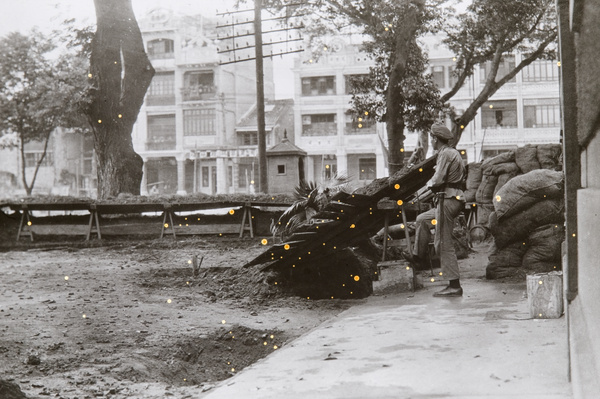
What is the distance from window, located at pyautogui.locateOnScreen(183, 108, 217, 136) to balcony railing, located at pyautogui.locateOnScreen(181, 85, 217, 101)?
835 mm

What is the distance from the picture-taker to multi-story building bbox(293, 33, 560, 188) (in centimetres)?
3997

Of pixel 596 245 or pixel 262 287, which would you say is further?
pixel 262 287

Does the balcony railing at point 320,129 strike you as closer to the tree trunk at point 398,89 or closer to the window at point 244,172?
the window at point 244,172

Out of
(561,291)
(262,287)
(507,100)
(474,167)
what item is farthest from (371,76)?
(507,100)

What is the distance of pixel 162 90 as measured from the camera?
4684 cm

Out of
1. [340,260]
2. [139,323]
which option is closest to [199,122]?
[340,260]

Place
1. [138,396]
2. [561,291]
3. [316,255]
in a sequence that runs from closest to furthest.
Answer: [138,396]
[561,291]
[316,255]

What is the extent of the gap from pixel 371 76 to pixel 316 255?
13102 mm

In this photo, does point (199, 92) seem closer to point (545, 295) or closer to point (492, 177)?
point (492, 177)

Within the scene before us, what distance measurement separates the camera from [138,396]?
4535 mm

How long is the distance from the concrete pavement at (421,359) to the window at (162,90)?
41.8m

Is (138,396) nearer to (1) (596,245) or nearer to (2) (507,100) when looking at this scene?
(1) (596,245)

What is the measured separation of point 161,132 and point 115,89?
29407mm

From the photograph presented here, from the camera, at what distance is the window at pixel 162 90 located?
4647cm
